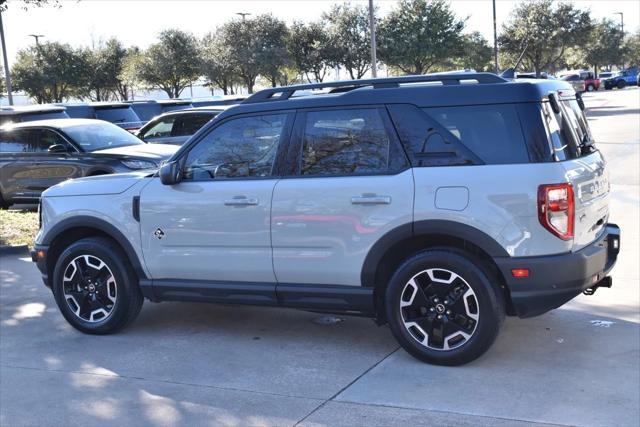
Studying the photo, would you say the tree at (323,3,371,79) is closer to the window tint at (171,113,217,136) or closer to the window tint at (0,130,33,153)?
the window tint at (171,113,217,136)

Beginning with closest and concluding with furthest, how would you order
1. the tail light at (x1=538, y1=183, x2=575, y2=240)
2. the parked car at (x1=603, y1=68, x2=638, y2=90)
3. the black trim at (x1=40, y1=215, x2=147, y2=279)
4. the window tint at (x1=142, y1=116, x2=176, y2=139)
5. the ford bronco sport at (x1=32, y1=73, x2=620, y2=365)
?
the tail light at (x1=538, y1=183, x2=575, y2=240) < the ford bronco sport at (x1=32, y1=73, x2=620, y2=365) < the black trim at (x1=40, y1=215, x2=147, y2=279) < the window tint at (x1=142, y1=116, x2=176, y2=139) < the parked car at (x1=603, y1=68, x2=638, y2=90)

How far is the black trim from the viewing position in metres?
5.89

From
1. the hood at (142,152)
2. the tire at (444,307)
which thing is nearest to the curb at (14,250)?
the hood at (142,152)

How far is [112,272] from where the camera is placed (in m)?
5.97

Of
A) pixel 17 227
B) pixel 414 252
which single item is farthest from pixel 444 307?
pixel 17 227

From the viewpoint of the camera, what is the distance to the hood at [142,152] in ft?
39.8

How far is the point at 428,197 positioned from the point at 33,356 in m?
3.25

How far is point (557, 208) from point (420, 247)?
3.13 feet

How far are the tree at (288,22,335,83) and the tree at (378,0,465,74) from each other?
3753 mm

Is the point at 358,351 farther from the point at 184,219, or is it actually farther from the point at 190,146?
the point at 190,146

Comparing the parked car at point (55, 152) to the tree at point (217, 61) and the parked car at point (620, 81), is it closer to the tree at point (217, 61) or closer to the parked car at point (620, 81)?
the tree at point (217, 61)

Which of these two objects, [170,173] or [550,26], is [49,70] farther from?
[170,173]

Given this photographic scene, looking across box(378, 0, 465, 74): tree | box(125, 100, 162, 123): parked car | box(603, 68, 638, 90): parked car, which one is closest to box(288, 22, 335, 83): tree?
box(378, 0, 465, 74): tree

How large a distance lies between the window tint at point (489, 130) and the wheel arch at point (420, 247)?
0.51m
